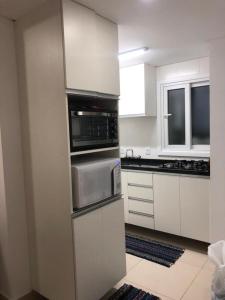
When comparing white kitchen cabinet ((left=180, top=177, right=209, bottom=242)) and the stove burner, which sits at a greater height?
the stove burner

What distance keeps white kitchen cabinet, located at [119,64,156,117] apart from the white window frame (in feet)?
0.53

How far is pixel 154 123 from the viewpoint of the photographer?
370 centimetres

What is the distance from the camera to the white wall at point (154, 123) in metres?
3.22

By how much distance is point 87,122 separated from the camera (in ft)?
6.22

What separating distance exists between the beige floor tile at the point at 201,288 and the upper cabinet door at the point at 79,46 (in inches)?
75.0

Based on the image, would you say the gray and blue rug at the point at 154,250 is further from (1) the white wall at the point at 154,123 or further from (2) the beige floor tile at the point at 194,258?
(1) the white wall at the point at 154,123

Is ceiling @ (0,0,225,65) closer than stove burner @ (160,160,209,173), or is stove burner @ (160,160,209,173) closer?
ceiling @ (0,0,225,65)

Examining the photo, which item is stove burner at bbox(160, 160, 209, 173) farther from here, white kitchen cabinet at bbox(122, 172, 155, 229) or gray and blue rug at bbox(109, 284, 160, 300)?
gray and blue rug at bbox(109, 284, 160, 300)

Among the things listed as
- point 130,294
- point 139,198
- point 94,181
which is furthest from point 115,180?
point 139,198

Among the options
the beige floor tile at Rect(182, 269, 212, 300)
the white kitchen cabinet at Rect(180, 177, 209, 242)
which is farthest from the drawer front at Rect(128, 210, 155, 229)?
the beige floor tile at Rect(182, 269, 212, 300)

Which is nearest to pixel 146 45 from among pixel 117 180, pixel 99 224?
pixel 117 180

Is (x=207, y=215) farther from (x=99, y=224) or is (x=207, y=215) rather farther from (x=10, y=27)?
(x=10, y=27)

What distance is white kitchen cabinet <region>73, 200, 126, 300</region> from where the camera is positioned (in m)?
1.81

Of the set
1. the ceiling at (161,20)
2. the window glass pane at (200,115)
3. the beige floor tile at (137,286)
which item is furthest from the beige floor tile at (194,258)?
the ceiling at (161,20)
